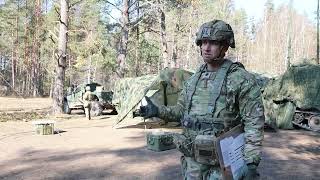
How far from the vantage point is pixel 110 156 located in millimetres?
9844

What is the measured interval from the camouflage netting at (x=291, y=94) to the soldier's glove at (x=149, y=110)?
497 inches

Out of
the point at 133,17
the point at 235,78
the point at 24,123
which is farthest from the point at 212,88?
the point at 133,17

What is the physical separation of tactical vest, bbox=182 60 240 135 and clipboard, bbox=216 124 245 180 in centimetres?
15

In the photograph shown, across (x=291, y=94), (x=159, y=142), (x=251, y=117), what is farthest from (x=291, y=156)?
(x=251, y=117)

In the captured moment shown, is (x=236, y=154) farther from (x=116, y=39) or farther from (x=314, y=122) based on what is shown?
(x=116, y=39)

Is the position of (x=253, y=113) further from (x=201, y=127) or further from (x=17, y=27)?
(x=17, y=27)

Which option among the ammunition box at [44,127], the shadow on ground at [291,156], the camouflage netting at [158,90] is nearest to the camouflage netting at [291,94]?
the shadow on ground at [291,156]

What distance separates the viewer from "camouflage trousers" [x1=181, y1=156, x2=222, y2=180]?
3439 millimetres

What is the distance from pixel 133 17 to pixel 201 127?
28.1 meters

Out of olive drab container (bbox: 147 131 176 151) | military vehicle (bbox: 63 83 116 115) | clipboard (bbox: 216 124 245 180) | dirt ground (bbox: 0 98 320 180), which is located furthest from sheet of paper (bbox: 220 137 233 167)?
military vehicle (bbox: 63 83 116 115)

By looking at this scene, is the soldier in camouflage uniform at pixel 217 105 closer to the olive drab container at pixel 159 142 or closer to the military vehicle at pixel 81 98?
the olive drab container at pixel 159 142

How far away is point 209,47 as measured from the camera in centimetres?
347

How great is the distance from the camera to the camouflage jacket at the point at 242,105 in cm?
329

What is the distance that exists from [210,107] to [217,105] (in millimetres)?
54
